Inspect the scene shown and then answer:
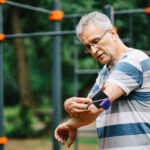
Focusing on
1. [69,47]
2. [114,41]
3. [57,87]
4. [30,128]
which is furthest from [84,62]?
[114,41]

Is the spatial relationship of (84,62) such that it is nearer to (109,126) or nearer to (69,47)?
(69,47)

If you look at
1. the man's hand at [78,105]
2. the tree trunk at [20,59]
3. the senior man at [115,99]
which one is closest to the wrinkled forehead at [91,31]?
the senior man at [115,99]

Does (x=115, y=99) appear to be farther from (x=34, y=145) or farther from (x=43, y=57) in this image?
(x=43, y=57)

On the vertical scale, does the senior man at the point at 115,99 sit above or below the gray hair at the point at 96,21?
below

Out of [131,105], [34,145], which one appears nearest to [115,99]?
[131,105]

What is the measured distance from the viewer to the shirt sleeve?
1.28m

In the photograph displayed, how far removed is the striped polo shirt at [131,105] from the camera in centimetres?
129

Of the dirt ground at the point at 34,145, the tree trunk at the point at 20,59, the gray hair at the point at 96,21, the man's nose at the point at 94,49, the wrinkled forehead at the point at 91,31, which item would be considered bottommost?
the dirt ground at the point at 34,145

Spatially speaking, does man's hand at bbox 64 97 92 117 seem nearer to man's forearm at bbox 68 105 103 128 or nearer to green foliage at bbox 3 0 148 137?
man's forearm at bbox 68 105 103 128

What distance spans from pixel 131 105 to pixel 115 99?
84 mm

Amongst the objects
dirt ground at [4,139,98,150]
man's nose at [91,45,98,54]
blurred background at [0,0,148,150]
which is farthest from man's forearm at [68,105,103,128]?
dirt ground at [4,139,98,150]

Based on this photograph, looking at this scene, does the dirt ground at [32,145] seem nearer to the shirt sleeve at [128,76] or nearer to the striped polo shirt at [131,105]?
the striped polo shirt at [131,105]

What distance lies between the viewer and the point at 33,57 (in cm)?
1184

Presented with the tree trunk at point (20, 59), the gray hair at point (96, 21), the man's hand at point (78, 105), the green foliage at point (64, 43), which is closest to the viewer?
the man's hand at point (78, 105)
